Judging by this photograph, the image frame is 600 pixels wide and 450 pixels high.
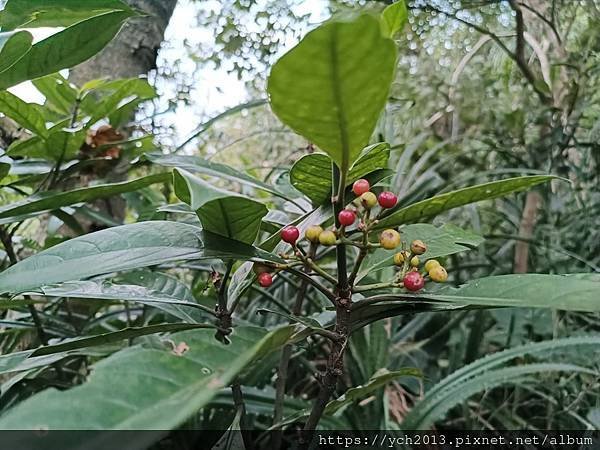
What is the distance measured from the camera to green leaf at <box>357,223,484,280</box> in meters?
0.40

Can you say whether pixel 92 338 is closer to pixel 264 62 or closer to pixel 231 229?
pixel 231 229

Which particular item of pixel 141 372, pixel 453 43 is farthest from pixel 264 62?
pixel 141 372

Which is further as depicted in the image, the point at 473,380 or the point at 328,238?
the point at 473,380

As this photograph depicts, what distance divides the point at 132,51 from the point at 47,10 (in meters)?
0.56

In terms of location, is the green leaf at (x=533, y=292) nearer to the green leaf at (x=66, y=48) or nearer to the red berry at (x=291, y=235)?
the red berry at (x=291, y=235)

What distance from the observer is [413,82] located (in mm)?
1923

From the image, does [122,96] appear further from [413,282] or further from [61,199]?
[413,282]

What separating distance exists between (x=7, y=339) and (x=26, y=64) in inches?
16.4

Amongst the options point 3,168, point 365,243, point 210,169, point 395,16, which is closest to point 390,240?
point 365,243

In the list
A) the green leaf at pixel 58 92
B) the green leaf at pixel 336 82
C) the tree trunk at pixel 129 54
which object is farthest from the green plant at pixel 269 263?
the tree trunk at pixel 129 54

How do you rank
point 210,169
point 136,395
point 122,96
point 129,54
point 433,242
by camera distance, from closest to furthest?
point 136,395
point 433,242
point 210,169
point 122,96
point 129,54

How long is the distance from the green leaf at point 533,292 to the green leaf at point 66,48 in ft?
1.09

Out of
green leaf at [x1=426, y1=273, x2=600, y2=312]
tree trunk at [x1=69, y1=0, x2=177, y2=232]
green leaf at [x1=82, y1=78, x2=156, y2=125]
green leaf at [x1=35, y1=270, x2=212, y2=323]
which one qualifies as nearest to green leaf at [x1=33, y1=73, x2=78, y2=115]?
green leaf at [x1=82, y1=78, x2=156, y2=125]

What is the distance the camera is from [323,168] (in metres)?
0.37
